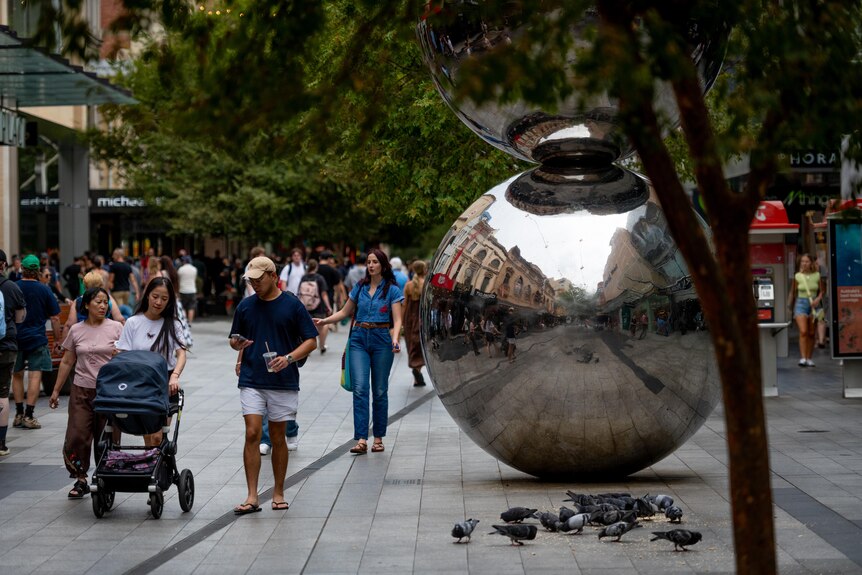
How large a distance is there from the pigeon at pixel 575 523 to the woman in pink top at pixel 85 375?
149 inches

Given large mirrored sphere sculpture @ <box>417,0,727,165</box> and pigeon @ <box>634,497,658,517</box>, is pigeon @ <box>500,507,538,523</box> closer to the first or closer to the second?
pigeon @ <box>634,497,658,517</box>

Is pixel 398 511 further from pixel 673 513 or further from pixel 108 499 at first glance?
pixel 108 499

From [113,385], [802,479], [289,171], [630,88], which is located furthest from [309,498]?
[289,171]

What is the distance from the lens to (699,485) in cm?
995

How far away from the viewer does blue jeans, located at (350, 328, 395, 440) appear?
1209 centimetres

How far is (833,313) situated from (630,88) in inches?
498

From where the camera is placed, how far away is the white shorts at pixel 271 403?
9.13 m

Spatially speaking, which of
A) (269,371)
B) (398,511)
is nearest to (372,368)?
(269,371)

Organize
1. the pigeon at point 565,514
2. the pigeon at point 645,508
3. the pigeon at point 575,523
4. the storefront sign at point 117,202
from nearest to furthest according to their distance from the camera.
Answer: the pigeon at point 575,523 < the pigeon at point 565,514 < the pigeon at point 645,508 < the storefront sign at point 117,202

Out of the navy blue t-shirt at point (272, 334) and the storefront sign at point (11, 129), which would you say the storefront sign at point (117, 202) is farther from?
the navy blue t-shirt at point (272, 334)

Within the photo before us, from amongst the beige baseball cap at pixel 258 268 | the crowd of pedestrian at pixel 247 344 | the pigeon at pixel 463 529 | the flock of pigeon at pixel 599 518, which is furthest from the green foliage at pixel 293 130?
the flock of pigeon at pixel 599 518

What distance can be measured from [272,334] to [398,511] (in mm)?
1508

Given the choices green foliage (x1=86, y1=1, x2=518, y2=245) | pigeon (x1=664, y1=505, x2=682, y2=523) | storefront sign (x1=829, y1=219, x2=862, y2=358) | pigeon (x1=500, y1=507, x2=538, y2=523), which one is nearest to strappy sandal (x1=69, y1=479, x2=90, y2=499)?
green foliage (x1=86, y1=1, x2=518, y2=245)

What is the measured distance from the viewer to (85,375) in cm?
999
